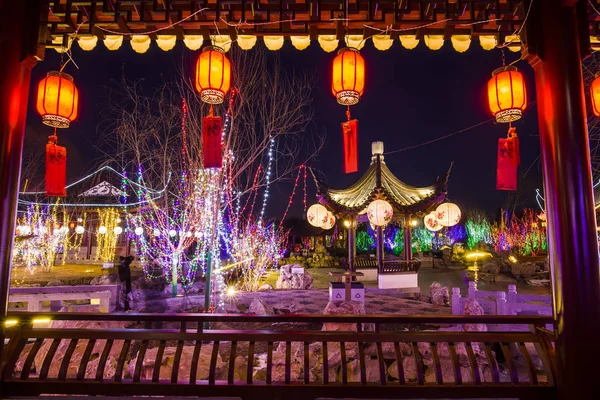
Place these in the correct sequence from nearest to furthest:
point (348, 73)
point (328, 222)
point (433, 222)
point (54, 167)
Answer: point (348, 73) → point (54, 167) → point (433, 222) → point (328, 222)

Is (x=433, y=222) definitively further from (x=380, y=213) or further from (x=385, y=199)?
(x=380, y=213)

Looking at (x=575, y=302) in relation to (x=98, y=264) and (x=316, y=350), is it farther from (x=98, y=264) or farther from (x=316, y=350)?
(x=98, y=264)

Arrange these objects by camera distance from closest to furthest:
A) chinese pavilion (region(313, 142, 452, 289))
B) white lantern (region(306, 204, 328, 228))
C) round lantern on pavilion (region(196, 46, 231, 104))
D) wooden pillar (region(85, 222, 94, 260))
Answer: round lantern on pavilion (region(196, 46, 231, 104)), white lantern (region(306, 204, 328, 228)), chinese pavilion (region(313, 142, 452, 289)), wooden pillar (region(85, 222, 94, 260))

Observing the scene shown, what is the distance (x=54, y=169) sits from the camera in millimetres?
4340

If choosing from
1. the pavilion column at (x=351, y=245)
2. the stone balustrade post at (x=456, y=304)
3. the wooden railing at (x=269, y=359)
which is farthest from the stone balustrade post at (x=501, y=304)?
the pavilion column at (x=351, y=245)

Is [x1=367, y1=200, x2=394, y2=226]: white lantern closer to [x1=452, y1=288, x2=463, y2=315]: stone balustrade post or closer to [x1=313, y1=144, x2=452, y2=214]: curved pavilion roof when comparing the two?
[x1=313, y1=144, x2=452, y2=214]: curved pavilion roof

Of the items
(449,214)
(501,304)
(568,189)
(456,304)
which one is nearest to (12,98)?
(568,189)

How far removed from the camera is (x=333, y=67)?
12.8ft

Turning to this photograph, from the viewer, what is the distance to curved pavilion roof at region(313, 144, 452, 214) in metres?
14.4

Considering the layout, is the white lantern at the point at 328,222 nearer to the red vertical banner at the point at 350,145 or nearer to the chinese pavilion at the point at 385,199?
the chinese pavilion at the point at 385,199

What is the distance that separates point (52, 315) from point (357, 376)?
13.6ft

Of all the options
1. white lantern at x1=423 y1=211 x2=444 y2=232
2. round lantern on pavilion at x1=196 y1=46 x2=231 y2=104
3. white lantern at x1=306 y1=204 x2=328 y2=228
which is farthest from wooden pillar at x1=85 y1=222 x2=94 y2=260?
round lantern on pavilion at x1=196 y1=46 x2=231 y2=104

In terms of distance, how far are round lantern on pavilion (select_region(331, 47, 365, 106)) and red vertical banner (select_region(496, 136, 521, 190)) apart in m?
1.96

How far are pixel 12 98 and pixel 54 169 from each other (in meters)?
1.46
